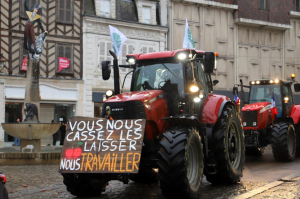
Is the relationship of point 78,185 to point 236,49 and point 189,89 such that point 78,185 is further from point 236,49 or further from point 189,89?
point 236,49

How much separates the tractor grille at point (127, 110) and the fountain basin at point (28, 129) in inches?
442

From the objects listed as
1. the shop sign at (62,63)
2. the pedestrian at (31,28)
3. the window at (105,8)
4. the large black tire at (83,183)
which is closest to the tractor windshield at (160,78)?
the large black tire at (83,183)

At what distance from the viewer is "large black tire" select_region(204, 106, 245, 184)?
8.45m

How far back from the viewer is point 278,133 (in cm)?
1380

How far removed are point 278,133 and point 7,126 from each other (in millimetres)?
9986

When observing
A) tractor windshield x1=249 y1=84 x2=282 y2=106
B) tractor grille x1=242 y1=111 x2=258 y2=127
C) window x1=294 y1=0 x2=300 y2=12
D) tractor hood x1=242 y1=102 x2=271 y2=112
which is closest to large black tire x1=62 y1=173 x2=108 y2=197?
tractor grille x1=242 y1=111 x2=258 y2=127

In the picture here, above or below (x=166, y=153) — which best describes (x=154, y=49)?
above

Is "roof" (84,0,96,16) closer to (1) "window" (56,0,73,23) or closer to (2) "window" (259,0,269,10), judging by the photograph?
(1) "window" (56,0,73,23)

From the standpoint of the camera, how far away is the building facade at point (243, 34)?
3219 centimetres

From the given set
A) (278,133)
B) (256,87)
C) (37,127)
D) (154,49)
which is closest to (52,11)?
(154,49)

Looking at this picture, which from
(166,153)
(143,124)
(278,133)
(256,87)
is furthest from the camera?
(256,87)

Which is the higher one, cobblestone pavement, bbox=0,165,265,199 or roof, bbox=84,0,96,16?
roof, bbox=84,0,96,16

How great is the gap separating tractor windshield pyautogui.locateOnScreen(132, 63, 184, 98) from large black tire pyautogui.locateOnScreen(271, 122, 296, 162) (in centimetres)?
629

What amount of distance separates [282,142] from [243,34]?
22137mm
